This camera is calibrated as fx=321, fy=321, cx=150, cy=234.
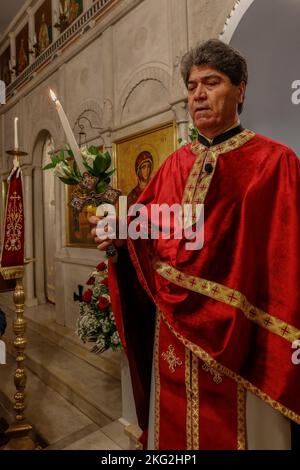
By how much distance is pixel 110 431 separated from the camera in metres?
2.28

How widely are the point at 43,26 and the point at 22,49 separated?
1.14 meters

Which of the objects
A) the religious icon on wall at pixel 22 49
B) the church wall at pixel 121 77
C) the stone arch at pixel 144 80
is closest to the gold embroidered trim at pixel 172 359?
the church wall at pixel 121 77

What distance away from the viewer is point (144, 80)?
360 centimetres

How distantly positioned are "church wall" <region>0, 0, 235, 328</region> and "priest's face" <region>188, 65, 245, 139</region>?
6.14 feet

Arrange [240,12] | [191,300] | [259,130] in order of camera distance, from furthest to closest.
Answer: [240,12]
[259,130]
[191,300]

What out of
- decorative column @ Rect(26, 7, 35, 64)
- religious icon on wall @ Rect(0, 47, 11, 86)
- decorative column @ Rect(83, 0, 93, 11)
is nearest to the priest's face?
decorative column @ Rect(83, 0, 93, 11)

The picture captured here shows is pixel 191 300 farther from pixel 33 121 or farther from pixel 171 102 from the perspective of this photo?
pixel 33 121

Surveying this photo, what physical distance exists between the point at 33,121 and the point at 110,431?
18.7ft

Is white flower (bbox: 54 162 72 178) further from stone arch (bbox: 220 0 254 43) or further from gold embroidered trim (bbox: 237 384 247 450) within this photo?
stone arch (bbox: 220 0 254 43)

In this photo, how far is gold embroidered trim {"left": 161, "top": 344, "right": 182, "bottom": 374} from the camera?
1252 millimetres

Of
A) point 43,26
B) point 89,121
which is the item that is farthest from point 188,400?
point 43,26
